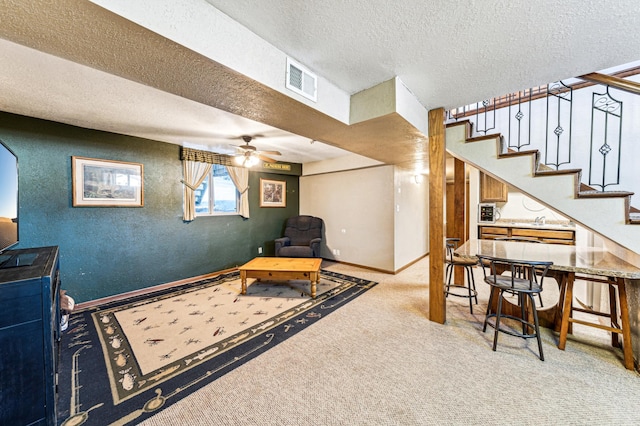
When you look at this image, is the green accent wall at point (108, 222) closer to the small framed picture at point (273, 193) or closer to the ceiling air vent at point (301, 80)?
the small framed picture at point (273, 193)

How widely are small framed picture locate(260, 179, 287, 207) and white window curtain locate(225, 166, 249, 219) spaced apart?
405 mm

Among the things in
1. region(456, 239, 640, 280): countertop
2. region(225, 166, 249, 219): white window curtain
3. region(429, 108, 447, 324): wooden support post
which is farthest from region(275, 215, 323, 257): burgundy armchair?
region(456, 239, 640, 280): countertop

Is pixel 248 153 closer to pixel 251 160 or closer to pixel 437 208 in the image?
pixel 251 160

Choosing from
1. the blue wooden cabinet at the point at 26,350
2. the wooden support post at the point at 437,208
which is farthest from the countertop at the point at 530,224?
the blue wooden cabinet at the point at 26,350

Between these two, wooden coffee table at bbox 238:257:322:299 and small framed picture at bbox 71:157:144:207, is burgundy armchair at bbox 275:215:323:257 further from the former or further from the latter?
small framed picture at bbox 71:157:144:207

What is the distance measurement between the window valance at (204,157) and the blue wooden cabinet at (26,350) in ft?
10.5

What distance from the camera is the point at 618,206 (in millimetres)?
1933

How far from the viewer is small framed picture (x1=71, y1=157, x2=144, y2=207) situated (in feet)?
9.84

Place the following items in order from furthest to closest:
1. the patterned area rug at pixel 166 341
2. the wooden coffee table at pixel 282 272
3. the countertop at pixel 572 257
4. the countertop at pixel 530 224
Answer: the countertop at pixel 530 224 < the wooden coffee table at pixel 282 272 < the countertop at pixel 572 257 < the patterned area rug at pixel 166 341

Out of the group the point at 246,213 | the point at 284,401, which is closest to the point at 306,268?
the point at 284,401

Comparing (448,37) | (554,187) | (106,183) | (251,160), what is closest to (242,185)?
(251,160)

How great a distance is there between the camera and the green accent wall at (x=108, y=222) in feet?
8.88

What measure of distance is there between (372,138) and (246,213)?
3.21m

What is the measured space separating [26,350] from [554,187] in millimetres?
3932
